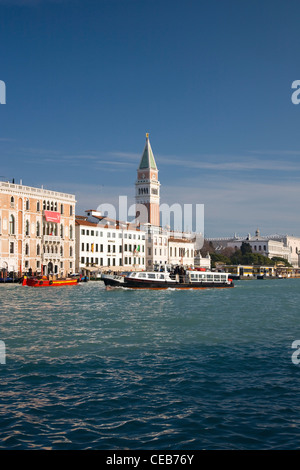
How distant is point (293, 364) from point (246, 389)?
9.97ft

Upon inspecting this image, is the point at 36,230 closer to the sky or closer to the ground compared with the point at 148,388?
closer to the sky

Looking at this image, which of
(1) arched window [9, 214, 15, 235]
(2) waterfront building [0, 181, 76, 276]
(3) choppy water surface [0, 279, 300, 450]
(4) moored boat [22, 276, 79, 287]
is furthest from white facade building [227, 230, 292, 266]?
(3) choppy water surface [0, 279, 300, 450]

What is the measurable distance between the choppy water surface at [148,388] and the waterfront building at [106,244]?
186 feet

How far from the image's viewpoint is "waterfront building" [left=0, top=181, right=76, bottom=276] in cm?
6341

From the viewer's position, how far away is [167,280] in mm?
53344

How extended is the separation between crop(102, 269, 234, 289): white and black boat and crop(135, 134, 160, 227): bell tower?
203 feet

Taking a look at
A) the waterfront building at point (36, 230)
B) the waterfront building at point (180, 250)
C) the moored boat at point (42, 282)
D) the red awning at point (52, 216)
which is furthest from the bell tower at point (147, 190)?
the moored boat at point (42, 282)

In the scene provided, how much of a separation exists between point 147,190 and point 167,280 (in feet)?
235

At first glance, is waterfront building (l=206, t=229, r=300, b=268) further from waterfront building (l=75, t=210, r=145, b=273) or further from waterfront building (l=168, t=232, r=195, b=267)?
waterfront building (l=75, t=210, r=145, b=273)

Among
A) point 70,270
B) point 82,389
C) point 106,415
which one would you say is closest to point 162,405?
point 106,415

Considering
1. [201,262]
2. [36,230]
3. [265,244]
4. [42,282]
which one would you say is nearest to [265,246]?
[265,244]

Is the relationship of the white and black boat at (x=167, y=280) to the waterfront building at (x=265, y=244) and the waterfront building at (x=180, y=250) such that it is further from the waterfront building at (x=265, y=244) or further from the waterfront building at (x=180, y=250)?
the waterfront building at (x=265, y=244)

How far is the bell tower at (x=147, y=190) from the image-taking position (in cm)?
12281

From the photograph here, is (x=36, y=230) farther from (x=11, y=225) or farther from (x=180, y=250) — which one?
(x=180, y=250)
